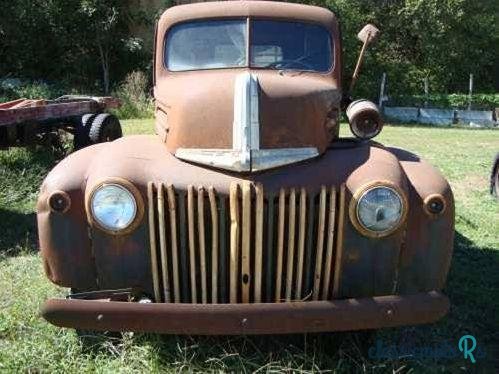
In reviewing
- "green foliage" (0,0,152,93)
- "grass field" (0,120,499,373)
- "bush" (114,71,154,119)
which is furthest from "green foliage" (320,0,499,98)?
"grass field" (0,120,499,373)

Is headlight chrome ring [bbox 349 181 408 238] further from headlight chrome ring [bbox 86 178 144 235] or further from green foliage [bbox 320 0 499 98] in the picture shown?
green foliage [bbox 320 0 499 98]

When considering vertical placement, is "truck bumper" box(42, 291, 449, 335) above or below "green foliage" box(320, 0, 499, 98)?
below

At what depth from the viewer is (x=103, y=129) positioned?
9227 mm

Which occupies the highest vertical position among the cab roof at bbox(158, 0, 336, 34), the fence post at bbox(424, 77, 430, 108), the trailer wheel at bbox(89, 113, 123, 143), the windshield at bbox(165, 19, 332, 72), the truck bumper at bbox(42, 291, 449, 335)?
the cab roof at bbox(158, 0, 336, 34)

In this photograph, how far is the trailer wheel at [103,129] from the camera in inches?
358

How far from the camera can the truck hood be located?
361 centimetres

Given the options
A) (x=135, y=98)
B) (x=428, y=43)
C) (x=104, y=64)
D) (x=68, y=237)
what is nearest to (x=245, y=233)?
(x=68, y=237)

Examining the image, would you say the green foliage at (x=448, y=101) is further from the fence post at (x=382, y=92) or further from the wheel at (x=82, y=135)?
the wheel at (x=82, y=135)

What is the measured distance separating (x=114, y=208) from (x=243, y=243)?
2.35 ft

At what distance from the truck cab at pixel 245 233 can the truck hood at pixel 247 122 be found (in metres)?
0.01

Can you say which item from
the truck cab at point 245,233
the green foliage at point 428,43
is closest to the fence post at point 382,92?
the green foliage at point 428,43

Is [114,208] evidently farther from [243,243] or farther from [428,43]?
[428,43]

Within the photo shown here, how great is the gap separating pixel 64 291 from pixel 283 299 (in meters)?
1.90

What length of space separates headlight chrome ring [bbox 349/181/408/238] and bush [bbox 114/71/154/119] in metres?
14.2
